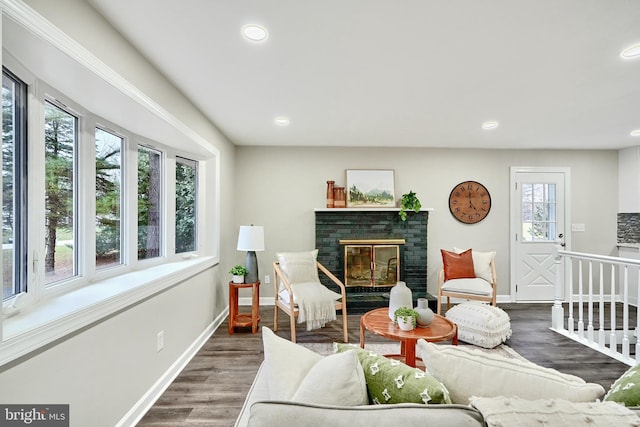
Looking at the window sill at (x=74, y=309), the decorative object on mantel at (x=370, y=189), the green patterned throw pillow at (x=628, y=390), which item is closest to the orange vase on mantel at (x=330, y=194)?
the decorative object on mantel at (x=370, y=189)

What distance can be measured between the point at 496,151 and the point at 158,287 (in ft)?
15.7

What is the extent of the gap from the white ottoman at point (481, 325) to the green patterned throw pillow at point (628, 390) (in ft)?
6.99

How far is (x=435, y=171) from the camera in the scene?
461cm

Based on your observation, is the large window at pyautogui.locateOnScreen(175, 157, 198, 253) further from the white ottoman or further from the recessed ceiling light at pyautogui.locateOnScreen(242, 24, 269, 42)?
the white ottoman

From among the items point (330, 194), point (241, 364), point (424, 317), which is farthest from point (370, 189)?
point (241, 364)

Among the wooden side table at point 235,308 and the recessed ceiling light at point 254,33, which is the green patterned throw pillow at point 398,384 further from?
the wooden side table at point 235,308

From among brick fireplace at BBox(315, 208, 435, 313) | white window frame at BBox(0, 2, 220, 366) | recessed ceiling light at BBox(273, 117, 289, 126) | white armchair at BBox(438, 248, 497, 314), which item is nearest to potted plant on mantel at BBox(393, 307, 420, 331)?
white armchair at BBox(438, 248, 497, 314)

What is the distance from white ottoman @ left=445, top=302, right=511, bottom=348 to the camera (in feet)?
9.70

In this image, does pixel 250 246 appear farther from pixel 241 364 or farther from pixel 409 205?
pixel 409 205

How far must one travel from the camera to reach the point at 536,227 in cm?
463

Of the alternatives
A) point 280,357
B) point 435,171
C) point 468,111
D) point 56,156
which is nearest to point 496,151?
point 435,171

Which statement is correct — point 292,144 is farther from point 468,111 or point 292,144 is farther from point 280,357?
point 280,357

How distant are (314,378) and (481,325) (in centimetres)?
269

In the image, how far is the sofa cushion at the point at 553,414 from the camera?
73cm
